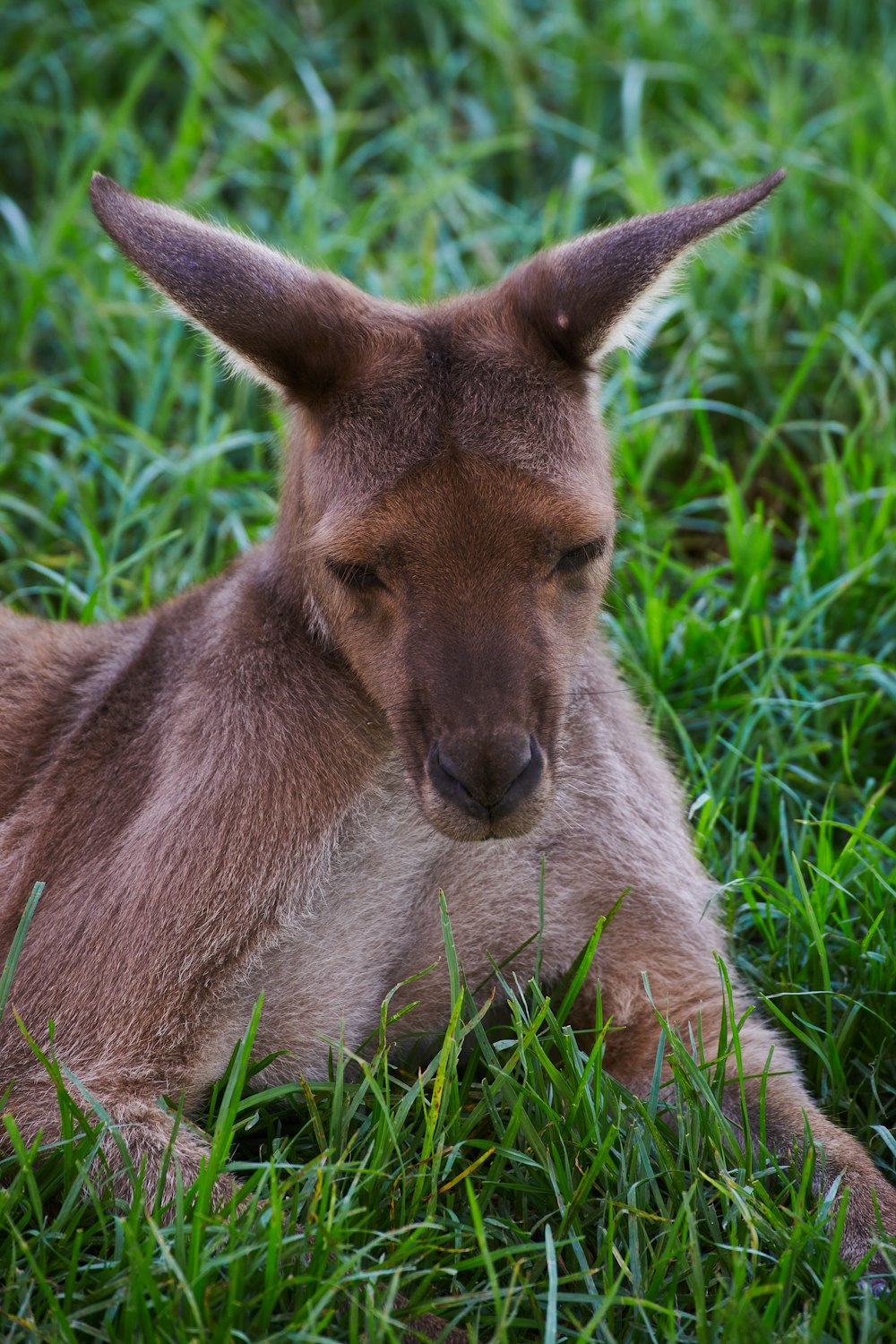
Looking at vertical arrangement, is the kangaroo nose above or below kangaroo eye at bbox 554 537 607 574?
below

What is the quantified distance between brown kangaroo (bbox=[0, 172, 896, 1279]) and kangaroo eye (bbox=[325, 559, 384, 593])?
0.01 metres

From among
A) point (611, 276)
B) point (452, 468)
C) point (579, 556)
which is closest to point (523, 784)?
point (579, 556)

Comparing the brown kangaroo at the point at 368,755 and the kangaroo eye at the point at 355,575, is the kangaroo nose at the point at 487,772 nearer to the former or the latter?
the brown kangaroo at the point at 368,755

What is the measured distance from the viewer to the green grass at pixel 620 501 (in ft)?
10.0

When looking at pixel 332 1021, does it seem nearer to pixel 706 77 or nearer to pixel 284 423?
pixel 284 423

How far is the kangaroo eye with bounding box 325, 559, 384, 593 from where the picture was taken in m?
3.33

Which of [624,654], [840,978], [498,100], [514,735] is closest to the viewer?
[514,735]

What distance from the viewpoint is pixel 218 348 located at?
3.55 meters

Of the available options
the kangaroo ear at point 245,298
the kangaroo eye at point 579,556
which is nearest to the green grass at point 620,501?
the kangaroo eye at point 579,556

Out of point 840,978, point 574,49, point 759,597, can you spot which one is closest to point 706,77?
point 574,49

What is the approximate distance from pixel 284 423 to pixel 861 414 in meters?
2.77

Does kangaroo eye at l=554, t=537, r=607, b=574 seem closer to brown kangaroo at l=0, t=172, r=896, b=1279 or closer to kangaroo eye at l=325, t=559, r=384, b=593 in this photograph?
brown kangaroo at l=0, t=172, r=896, b=1279

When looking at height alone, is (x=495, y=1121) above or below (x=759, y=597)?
below

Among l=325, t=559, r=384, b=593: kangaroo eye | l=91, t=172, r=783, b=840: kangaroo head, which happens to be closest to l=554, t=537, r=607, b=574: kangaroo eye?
l=91, t=172, r=783, b=840: kangaroo head
